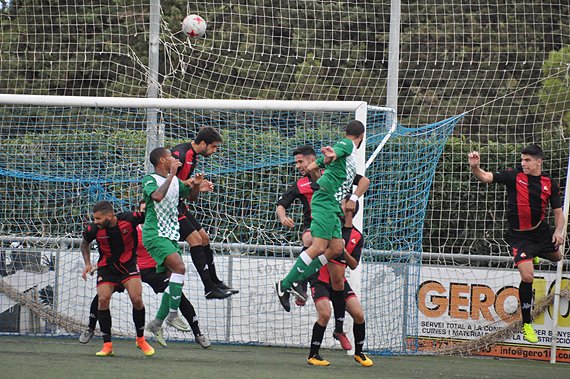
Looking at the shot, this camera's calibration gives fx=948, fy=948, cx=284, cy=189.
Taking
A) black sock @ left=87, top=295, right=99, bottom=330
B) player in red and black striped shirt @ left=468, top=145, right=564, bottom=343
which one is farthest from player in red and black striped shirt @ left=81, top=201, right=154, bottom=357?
player in red and black striped shirt @ left=468, top=145, right=564, bottom=343

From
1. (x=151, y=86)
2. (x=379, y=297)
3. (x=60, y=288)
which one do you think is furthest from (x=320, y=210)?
(x=60, y=288)

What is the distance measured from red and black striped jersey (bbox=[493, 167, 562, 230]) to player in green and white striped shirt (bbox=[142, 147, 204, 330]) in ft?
11.9

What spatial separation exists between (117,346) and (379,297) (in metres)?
3.53

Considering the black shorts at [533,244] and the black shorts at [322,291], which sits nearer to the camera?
the black shorts at [322,291]

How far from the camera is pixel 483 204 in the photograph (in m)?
14.3

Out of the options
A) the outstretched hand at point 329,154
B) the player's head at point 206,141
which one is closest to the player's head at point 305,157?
the player's head at point 206,141

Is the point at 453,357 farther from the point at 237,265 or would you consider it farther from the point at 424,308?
the point at 237,265

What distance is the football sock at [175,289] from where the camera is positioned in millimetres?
9891

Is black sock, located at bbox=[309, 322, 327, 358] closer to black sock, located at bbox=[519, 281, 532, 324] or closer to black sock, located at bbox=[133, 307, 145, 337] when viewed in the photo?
black sock, located at bbox=[133, 307, 145, 337]

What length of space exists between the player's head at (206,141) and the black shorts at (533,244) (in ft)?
11.9

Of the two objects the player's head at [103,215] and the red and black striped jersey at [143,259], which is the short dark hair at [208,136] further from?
the red and black striped jersey at [143,259]

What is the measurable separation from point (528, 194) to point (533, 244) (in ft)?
1.87

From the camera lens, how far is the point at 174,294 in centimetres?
995

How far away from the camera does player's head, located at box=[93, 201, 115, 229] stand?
977cm
